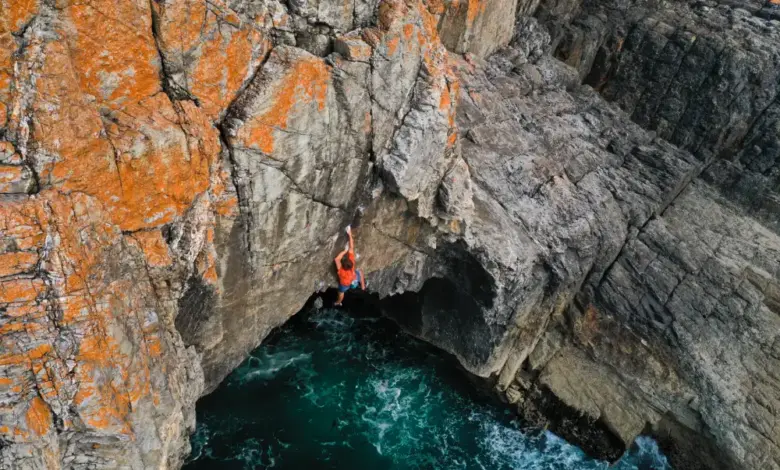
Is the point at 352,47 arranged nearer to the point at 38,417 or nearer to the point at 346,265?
the point at 346,265

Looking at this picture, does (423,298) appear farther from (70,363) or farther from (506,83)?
(70,363)

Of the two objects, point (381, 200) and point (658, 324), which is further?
point (658, 324)

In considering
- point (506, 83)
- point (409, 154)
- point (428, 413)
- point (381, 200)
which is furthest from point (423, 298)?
point (506, 83)

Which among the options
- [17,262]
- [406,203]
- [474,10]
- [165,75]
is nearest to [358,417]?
[406,203]

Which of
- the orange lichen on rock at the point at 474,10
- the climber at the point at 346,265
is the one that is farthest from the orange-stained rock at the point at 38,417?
the orange lichen on rock at the point at 474,10

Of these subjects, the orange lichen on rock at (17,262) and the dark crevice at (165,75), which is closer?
the orange lichen on rock at (17,262)

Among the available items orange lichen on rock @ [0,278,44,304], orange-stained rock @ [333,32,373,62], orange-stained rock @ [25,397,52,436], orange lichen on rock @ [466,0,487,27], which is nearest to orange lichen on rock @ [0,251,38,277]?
orange lichen on rock @ [0,278,44,304]

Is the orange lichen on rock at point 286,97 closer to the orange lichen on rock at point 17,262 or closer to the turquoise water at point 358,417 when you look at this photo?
the orange lichen on rock at point 17,262
